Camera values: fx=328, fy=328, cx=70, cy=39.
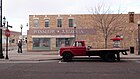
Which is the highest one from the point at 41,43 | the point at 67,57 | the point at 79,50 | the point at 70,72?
the point at 41,43

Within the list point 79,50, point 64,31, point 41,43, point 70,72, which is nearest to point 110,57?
point 79,50

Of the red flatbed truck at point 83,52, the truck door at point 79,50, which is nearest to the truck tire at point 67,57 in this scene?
the red flatbed truck at point 83,52

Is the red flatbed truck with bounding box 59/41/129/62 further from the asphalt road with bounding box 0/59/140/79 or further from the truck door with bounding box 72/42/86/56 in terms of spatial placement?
the asphalt road with bounding box 0/59/140/79

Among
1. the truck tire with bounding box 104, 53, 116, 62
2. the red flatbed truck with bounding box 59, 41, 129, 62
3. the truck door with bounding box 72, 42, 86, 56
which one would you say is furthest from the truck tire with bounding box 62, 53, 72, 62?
the truck tire with bounding box 104, 53, 116, 62

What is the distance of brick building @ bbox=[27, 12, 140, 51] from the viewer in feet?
183

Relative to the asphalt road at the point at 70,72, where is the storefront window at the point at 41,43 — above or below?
above

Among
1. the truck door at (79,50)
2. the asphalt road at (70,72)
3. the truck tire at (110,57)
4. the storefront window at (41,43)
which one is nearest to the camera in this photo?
the asphalt road at (70,72)

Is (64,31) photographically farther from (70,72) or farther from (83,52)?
(70,72)

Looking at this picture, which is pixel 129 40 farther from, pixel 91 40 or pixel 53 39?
pixel 53 39

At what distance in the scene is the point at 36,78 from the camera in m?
15.6

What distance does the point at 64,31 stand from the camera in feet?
191

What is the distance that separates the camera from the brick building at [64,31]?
5588cm

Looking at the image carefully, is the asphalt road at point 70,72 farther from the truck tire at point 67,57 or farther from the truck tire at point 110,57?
the truck tire at point 67,57

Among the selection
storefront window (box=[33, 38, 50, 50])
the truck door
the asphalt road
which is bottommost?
the asphalt road
